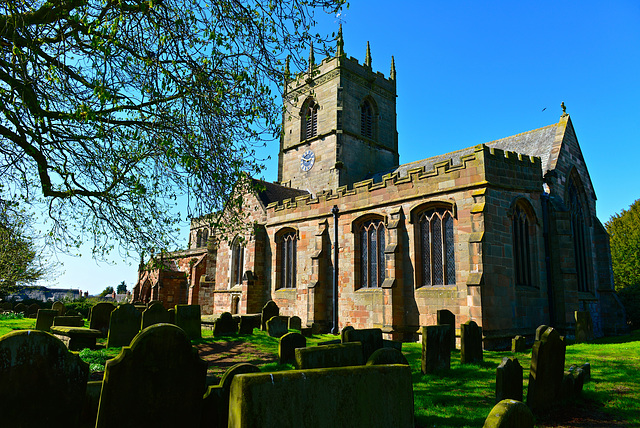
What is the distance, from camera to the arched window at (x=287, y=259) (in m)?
20.3

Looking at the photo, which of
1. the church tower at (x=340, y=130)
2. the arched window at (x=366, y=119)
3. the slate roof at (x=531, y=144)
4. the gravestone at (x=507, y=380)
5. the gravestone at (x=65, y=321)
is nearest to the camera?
the gravestone at (x=507, y=380)

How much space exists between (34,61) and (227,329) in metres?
9.91

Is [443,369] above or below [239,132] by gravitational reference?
below

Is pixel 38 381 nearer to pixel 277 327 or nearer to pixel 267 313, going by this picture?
pixel 277 327

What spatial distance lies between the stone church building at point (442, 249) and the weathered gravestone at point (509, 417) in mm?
7147

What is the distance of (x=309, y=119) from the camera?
3053cm

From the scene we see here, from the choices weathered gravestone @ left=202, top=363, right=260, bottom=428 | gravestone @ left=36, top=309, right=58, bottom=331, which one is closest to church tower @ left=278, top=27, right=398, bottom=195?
gravestone @ left=36, top=309, right=58, bottom=331

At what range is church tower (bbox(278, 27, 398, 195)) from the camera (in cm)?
2780

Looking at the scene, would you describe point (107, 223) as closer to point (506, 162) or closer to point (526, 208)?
point (506, 162)

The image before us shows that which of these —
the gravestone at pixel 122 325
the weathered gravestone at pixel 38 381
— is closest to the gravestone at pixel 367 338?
the weathered gravestone at pixel 38 381

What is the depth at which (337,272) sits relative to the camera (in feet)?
58.5

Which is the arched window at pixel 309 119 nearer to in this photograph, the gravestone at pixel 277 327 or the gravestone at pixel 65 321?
the gravestone at pixel 277 327

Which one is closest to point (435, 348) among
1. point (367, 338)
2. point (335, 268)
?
point (367, 338)

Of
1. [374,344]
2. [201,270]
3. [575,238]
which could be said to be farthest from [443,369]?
[201,270]
